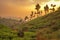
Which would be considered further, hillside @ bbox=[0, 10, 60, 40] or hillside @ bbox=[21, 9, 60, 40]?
hillside @ bbox=[0, 10, 60, 40]

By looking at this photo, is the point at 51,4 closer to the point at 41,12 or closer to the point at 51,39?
the point at 41,12

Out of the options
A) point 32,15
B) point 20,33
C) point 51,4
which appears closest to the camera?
point 20,33

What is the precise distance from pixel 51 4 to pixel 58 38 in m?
125

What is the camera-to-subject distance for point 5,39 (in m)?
50.7

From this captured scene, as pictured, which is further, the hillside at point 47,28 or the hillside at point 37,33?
the hillside at point 37,33

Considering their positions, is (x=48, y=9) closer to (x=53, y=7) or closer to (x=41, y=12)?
(x=53, y=7)

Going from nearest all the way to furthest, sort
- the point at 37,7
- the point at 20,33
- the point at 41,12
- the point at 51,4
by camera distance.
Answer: the point at 20,33
the point at 37,7
the point at 51,4
the point at 41,12

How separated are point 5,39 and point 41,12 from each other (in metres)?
127

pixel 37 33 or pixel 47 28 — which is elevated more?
pixel 37 33

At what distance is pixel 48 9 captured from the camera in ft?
514

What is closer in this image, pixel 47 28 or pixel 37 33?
pixel 37 33

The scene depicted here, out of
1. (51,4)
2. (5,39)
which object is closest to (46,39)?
(5,39)

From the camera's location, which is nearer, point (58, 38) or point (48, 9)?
point (58, 38)

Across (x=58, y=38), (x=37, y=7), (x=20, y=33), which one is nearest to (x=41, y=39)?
(x=58, y=38)
